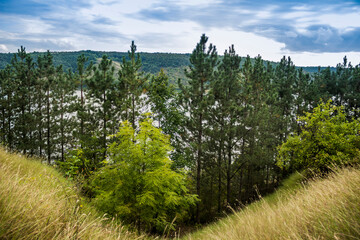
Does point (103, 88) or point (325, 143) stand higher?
point (103, 88)

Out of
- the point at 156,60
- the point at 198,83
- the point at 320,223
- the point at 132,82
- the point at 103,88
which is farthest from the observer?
the point at 156,60

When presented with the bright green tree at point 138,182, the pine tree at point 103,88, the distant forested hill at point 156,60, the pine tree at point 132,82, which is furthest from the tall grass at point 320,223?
the distant forested hill at point 156,60

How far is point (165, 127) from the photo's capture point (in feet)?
69.9

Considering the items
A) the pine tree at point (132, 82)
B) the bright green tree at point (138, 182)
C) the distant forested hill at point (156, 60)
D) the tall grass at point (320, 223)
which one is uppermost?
the distant forested hill at point (156, 60)

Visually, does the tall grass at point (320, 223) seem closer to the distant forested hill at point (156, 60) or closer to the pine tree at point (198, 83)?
the pine tree at point (198, 83)

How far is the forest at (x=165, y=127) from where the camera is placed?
1021 cm

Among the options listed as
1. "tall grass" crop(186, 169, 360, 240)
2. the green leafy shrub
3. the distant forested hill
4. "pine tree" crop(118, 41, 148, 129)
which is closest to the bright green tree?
"tall grass" crop(186, 169, 360, 240)

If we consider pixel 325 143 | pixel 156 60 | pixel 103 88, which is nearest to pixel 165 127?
pixel 103 88

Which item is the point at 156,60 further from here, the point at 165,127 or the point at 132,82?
the point at 165,127

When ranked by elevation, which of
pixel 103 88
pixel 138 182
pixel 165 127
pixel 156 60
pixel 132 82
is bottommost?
pixel 138 182

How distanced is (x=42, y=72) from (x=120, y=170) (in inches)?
973

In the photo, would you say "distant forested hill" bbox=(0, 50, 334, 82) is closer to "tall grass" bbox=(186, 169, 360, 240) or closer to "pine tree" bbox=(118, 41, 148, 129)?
"pine tree" bbox=(118, 41, 148, 129)

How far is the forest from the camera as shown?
1021 centimetres

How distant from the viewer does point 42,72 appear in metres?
28.3
